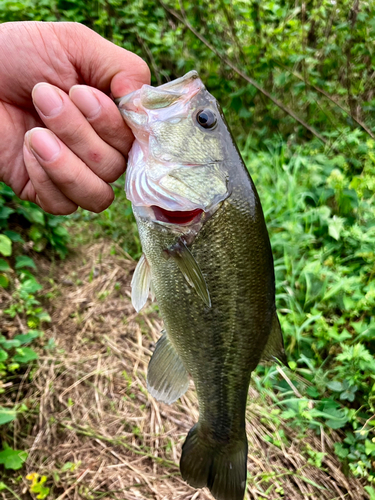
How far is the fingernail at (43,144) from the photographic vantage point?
122 centimetres

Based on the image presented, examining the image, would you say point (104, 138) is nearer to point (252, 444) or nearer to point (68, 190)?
point (68, 190)

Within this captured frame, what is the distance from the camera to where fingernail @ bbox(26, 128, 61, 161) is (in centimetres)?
122

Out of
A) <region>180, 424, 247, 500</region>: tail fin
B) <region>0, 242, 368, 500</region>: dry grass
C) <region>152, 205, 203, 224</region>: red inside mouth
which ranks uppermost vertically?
<region>152, 205, 203, 224</region>: red inside mouth

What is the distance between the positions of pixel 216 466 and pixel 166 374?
469mm

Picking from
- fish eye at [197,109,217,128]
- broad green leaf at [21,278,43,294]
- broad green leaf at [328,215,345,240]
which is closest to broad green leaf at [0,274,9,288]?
broad green leaf at [21,278,43,294]

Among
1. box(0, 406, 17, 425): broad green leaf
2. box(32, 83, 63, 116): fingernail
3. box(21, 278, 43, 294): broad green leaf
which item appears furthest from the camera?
box(21, 278, 43, 294): broad green leaf

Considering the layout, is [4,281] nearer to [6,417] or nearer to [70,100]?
[6,417]

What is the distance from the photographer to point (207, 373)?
4.62 ft

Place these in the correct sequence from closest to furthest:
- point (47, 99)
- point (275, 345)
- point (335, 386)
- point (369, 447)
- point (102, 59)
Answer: point (47, 99), point (102, 59), point (275, 345), point (369, 447), point (335, 386)

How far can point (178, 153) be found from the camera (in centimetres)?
123

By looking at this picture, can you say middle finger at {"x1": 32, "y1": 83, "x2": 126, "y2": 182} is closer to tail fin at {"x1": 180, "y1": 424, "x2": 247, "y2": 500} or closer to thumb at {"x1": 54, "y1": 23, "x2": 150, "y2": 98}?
thumb at {"x1": 54, "y1": 23, "x2": 150, "y2": 98}

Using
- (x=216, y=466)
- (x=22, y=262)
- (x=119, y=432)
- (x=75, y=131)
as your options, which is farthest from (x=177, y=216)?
(x=22, y=262)

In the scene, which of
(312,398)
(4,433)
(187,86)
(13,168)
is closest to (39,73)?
(13,168)

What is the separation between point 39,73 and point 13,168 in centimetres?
45
